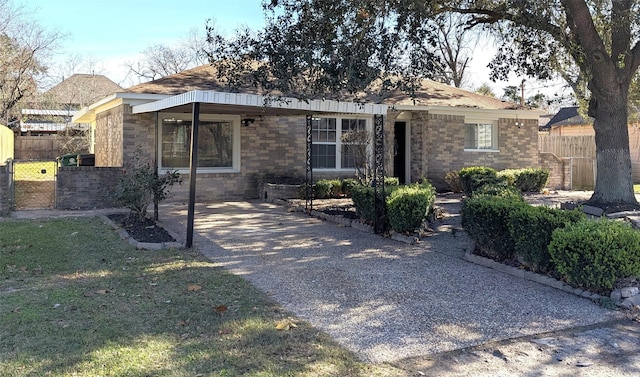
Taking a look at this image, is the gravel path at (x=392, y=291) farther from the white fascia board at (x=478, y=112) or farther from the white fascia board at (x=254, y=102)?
the white fascia board at (x=478, y=112)

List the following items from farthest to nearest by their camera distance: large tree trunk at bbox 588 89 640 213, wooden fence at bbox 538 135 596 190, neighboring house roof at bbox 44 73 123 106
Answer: neighboring house roof at bbox 44 73 123 106 → wooden fence at bbox 538 135 596 190 → large tree trunk at bbox 588 89 640 213

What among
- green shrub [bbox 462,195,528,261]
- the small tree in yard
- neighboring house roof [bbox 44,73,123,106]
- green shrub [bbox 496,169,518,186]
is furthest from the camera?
neighboring house roof [bbox 44,73,123,106]

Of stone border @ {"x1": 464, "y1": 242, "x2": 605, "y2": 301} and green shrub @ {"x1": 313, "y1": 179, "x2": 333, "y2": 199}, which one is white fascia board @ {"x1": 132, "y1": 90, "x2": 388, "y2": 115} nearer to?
stone border @ {"x1": 464, "y1": 242, "x2": 605, "y2": 301}

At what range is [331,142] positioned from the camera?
1608 centimetres

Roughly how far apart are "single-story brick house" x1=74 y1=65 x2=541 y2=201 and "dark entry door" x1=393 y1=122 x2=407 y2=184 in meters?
0.03

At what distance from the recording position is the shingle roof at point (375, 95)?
13.7 meters

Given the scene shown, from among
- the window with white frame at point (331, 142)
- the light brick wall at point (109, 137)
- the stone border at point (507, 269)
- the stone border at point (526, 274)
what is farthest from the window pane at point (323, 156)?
the stone border at point (526, 274)

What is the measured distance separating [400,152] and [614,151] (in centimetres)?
796

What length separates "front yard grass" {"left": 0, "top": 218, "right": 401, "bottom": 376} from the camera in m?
3.66

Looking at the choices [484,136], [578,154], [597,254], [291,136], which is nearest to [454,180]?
[484,136]

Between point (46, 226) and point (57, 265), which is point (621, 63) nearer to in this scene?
point (57, 265)

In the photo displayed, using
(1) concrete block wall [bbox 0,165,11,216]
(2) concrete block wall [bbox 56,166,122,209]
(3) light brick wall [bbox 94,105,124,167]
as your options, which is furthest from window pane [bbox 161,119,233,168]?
(1) concrete block wall [bbox 0,165,11,216]

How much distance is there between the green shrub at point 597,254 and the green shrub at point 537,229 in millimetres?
349

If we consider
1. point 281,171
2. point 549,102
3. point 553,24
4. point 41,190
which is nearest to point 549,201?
point 549,102
